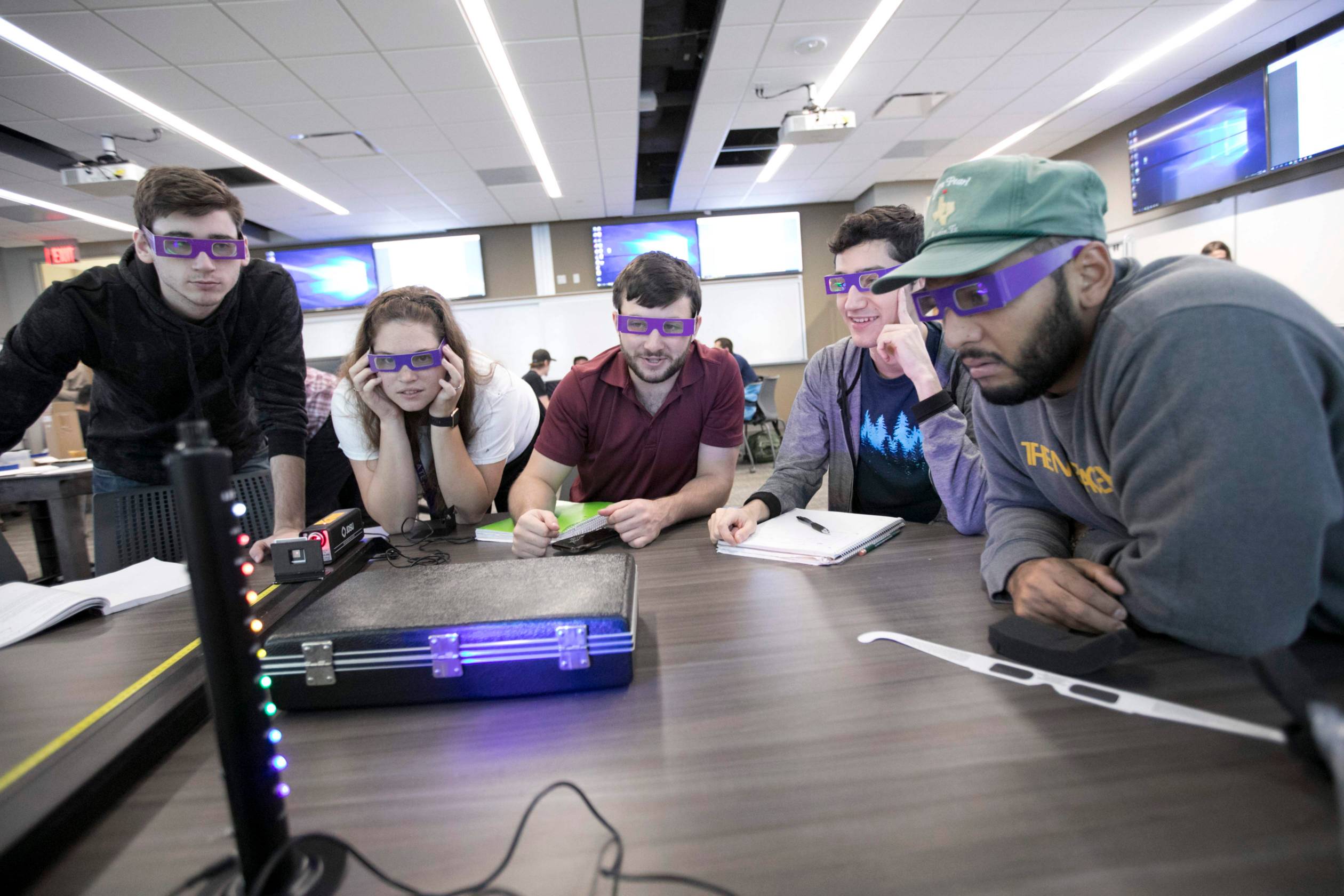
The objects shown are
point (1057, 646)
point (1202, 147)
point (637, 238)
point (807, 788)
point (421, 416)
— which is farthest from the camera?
point (637, 238)

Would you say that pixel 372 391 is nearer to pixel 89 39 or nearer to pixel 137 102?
pixel 89 39

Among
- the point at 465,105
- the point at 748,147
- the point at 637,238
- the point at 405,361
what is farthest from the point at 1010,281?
the point at 637,238

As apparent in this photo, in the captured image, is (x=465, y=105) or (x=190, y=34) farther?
(x=465, y=105)

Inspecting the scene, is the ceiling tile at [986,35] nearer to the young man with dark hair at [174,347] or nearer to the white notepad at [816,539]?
the white notepad at [816,539]

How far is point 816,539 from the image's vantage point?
50.2 inches

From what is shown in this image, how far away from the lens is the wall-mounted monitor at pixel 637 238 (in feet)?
26.8

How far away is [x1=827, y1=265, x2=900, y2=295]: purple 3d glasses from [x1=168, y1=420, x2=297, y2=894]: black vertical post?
1.43m

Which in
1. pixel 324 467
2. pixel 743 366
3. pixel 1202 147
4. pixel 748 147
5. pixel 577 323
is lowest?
pixel 324 467

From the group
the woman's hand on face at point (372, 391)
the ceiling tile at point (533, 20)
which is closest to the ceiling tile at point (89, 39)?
the ceiling tile at point (533, 20)

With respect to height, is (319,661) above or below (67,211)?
below

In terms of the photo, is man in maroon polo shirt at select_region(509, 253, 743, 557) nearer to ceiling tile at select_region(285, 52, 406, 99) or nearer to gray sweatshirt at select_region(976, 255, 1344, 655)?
gray sweatshirt at select_region(976, 255, 1344, 655)

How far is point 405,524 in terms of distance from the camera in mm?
1707

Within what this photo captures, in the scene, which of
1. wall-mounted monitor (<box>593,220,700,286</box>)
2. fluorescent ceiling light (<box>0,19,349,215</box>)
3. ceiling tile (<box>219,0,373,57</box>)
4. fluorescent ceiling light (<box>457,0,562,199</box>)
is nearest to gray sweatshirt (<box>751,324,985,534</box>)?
fluorescent ceiling light (<box>457,0,562,199</box>)

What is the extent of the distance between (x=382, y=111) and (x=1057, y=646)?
5250 mm
